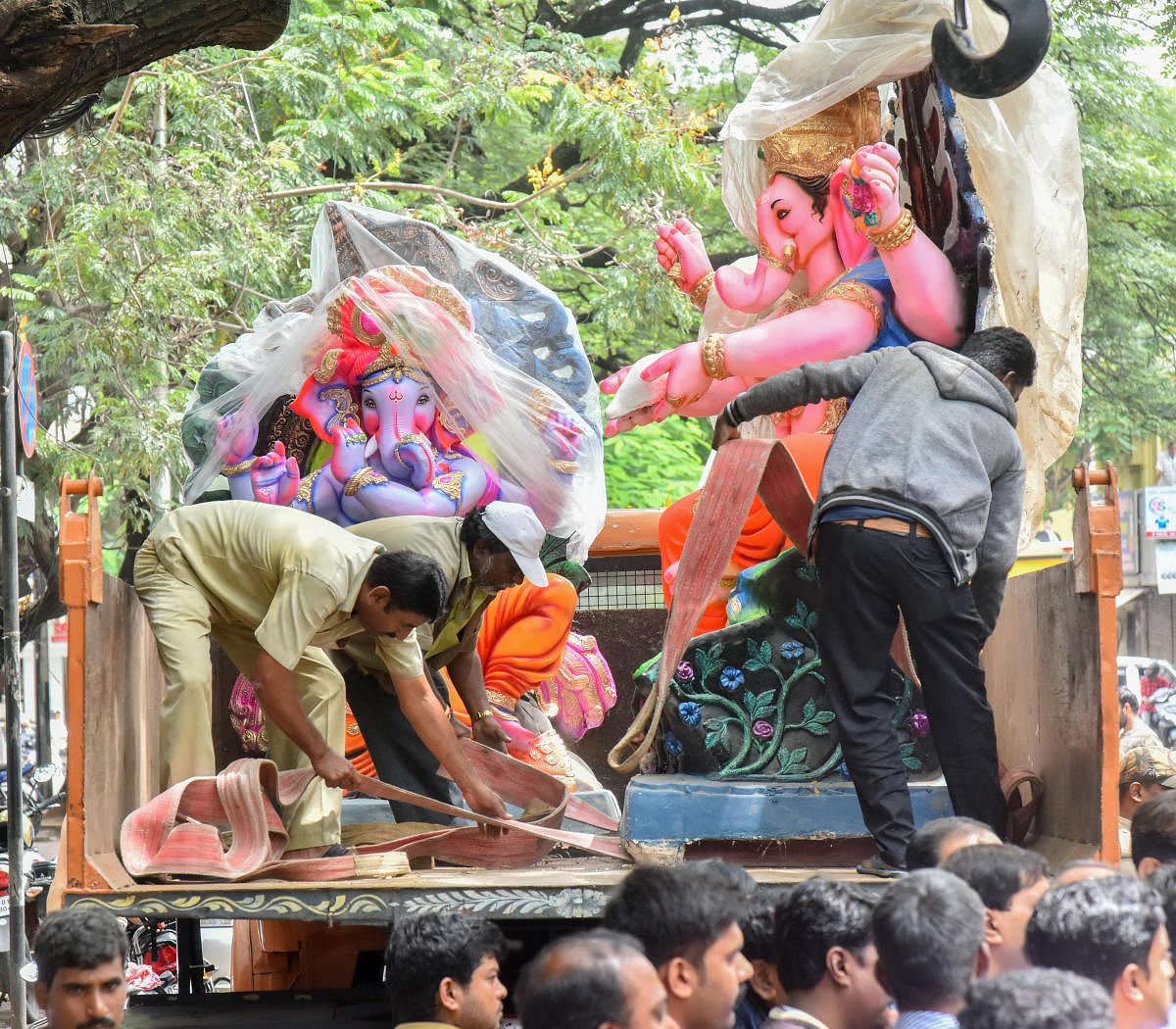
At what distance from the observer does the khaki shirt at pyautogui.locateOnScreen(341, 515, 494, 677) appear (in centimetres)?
480

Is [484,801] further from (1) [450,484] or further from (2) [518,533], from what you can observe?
(1) [450,484]

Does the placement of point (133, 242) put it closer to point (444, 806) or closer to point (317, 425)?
point (317, 425)

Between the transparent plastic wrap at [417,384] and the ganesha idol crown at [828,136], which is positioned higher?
the ganesha idol crown at [828,136]

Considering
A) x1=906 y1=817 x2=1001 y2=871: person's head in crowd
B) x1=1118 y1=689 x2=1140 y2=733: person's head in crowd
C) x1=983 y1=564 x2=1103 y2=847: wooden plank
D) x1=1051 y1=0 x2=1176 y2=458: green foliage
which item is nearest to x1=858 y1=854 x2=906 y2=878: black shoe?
x1=906 y1=817 x2=1001 y2=871: person's head in crowd

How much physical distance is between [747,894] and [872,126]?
2.85m

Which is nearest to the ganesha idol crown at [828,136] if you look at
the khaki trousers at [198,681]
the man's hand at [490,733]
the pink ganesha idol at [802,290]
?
the pink ganesha idol at [802,290]

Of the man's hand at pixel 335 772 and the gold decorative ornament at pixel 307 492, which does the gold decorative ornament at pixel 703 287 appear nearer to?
the gold decorative ornament at pixel 307 492

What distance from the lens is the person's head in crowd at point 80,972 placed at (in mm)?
3234

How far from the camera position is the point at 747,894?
314 centimetres

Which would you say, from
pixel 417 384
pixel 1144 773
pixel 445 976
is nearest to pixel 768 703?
pixel 445 976

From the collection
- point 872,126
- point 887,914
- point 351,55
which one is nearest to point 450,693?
point 872,126

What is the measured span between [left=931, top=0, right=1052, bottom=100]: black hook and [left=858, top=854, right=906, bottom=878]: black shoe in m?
1.90

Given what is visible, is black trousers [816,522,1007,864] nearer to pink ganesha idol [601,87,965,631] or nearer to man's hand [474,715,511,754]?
pink ganesha idol [601,87,965,631]

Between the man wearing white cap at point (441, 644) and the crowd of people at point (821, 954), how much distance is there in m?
1.53
